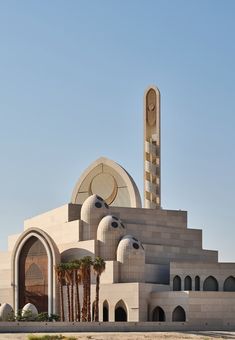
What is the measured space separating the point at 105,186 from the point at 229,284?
1699 centimetres

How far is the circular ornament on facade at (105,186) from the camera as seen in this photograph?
300ft

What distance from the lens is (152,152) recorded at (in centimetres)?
9156

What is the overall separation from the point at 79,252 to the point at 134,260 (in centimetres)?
585

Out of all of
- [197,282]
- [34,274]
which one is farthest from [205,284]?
[34,274]

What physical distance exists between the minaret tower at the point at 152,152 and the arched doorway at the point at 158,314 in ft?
47.4

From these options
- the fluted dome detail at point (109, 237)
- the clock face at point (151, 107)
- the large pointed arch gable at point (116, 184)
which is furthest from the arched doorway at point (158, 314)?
the clock face at point (151, 107)

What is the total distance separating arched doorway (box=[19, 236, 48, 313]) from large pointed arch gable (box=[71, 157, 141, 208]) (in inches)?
354

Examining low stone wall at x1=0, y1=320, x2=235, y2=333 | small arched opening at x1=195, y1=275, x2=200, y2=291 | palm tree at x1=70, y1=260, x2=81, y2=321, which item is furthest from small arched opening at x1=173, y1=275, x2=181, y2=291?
palm tree at x1=70, y1=260, x2=81, y2=321

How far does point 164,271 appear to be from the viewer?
82750 mm

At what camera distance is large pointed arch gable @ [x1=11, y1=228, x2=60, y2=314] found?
82.1 metres

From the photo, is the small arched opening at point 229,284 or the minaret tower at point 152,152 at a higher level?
the minaret tower at point 152,152

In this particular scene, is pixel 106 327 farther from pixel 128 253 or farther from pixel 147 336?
pixel 128 253

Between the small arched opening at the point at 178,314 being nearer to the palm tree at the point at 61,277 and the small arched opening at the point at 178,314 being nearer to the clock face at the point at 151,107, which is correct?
the palm tree at the point at 61,277

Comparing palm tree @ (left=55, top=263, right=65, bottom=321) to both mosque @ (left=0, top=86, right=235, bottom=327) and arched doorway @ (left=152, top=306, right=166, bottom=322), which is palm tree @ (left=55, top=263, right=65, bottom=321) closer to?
mosque @ (left=0, top=86, right=235, bottom=327)
